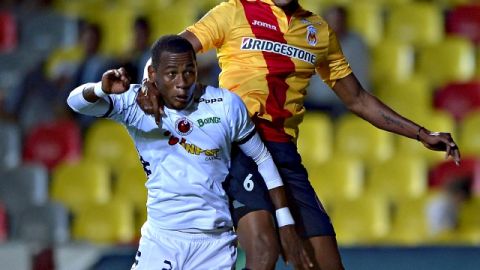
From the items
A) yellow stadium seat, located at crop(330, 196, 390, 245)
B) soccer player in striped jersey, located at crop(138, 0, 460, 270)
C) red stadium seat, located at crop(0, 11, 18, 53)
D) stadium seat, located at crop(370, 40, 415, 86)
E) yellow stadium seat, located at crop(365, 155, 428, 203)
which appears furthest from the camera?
red stadium seat, located at crop(0, 11, 18, 53)

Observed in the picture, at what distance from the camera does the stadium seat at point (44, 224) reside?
9.64 m

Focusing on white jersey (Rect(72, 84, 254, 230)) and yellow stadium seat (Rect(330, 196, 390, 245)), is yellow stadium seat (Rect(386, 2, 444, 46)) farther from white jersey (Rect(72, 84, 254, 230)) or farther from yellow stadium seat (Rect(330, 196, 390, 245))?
white jersey (Rect(72, 84, 254, 230))

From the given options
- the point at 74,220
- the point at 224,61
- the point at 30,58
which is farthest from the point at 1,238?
the point at 224,61

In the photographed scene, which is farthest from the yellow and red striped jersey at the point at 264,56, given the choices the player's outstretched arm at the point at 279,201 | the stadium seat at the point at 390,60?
the stadium seat at the point at 390,60

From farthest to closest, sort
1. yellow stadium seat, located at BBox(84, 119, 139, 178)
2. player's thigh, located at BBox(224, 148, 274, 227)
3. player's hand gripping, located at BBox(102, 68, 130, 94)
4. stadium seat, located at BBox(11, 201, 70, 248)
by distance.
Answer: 1. yellow stadium seat, located at BBox(84, 119, 139, 178)
2. stadium seat, located at BBox(11, 201, 70, 248)
3. player's thigh, located at BBox(224, 148, 274, 227)
4. player's hand gripping, located at BBox(102, 68, 130, 94)

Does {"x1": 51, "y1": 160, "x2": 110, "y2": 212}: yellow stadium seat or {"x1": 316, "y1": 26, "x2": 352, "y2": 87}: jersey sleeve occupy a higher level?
{"x1": 316, "y1": 26, "x2": 352, "y2": 87}: jersey sleeve

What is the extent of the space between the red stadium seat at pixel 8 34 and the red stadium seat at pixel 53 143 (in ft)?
6.11

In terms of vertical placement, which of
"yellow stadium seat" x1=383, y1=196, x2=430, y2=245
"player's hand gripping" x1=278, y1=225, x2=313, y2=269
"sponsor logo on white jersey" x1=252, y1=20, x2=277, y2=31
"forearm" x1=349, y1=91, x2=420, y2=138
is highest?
"sponsor logo on white jersey" x1=252, y1=20, x2=277, y2=31

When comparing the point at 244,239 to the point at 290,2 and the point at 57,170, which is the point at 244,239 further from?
the point at 57,170

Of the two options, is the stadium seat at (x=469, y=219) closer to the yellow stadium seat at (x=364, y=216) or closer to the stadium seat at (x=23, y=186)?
the yellow stadium seat at (x=364, y=216)

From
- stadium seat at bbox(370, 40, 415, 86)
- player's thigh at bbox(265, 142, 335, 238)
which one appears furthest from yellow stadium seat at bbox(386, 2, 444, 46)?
player's thigh at bbox(265, 142, 335, 238)

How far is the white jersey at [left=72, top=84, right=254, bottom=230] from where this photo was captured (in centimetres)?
488

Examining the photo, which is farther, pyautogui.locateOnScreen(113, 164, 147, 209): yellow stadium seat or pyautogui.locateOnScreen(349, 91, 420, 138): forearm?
pyautogui.locateOnScreen(113, 164, 147, 209): yellow stadium seat

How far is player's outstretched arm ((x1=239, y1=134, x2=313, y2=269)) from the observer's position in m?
4.97
